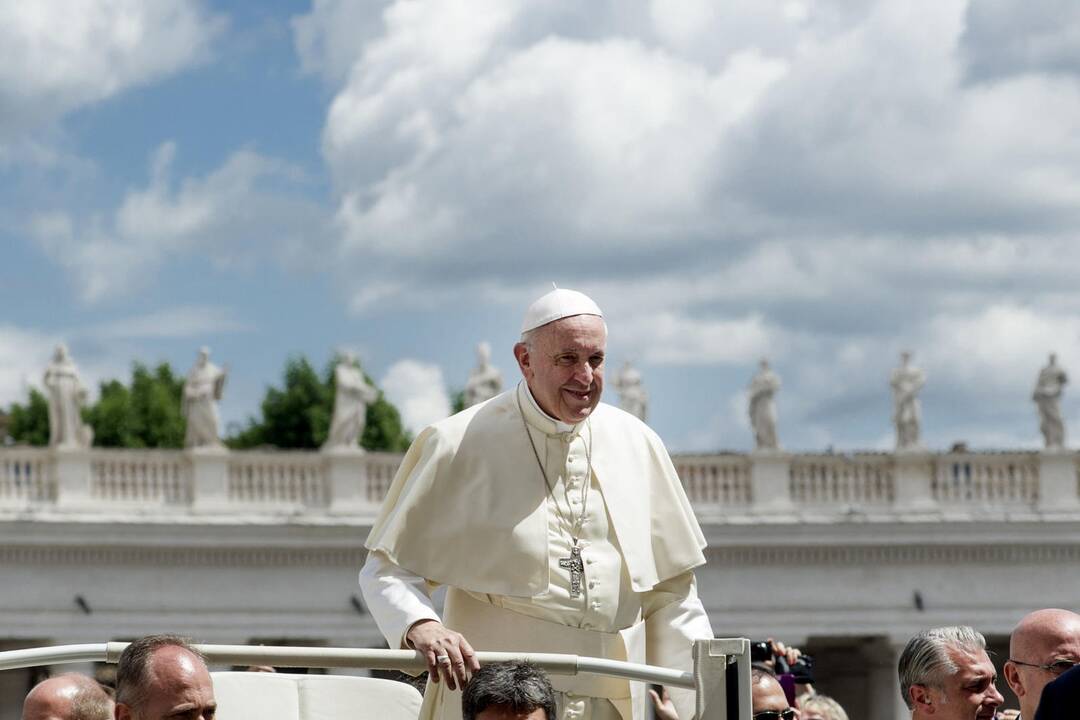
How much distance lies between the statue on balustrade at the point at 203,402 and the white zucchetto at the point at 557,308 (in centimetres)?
3119

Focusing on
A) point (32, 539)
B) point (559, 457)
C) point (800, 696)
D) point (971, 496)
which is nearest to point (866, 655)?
point (971, 496)

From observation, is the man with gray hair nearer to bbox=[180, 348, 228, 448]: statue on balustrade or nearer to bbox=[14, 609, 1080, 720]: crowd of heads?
bbox=[14, 609, 1080, 720]: crowd of heads

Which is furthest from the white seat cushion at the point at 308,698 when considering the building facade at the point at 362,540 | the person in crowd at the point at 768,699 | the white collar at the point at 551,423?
A: the building facade at the point at 362,540

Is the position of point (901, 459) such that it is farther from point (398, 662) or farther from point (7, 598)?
point (398, 662)

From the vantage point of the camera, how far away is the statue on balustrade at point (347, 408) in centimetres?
3953

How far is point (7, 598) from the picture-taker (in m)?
37.1

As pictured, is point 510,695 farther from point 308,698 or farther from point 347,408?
point 347,408

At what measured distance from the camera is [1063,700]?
4.48 meters

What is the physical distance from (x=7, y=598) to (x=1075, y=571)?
1843 cm

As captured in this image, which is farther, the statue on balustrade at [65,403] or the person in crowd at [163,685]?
the statue on balustrade at [65,403]

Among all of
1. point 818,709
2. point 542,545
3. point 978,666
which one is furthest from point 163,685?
point 818,709

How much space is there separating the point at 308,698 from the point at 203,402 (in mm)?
31715

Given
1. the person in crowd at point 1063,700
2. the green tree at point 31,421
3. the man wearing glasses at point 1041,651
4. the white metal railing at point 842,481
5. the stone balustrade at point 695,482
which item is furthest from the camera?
the green tree at point 31,421

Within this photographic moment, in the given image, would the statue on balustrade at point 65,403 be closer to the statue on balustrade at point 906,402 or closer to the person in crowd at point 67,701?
the statue on balustrade at point 906,402
